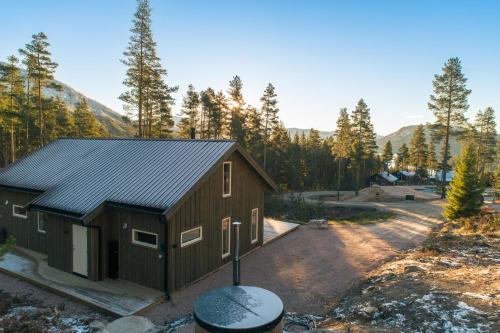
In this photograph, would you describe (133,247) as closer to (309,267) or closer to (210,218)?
(210,218)

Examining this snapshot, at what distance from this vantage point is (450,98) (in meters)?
35.0

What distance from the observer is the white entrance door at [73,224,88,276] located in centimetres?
1132

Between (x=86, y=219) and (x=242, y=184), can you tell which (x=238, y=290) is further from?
(x=242, y=184)

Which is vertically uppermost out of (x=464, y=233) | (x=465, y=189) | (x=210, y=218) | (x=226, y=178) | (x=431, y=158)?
(x=431, y=158)

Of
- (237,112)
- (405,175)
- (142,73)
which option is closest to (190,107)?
(237,112)

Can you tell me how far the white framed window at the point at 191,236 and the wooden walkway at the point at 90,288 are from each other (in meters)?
1.78

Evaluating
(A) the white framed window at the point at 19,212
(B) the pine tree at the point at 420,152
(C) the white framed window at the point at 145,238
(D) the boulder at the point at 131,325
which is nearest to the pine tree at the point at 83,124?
(A) the white framed window at the point at 19,212

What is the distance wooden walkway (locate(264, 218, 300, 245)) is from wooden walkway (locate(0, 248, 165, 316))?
749cm

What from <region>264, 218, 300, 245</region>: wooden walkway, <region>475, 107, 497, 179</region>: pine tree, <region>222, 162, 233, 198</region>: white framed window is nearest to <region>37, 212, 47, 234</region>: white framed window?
<region>222, 162, 233, 198</region>: white framed window

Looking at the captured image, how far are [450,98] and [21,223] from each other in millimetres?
39191

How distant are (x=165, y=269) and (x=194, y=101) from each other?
38.5 meters

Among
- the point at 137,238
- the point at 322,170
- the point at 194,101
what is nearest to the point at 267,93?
the point at 194,101

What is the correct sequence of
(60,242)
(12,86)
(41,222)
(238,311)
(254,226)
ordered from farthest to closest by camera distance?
(12,86) → (254,226) → (41,222) → (60,242) → (238,311)

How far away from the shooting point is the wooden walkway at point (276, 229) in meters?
17.3
